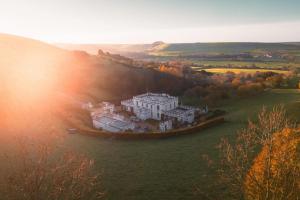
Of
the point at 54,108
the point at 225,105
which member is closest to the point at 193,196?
the point at 54,108

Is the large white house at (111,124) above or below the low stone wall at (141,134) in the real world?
below

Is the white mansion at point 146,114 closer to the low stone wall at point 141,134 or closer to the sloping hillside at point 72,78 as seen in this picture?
the low stone wall at point 141,134

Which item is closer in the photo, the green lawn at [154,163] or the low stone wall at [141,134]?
the green lawn at [154,163]

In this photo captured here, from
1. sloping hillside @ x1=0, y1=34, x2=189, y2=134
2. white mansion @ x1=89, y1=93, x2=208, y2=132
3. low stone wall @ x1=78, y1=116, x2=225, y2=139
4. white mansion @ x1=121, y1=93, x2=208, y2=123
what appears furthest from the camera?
sloping hillside @ x1=0, y1=34, x2=189, y2=134

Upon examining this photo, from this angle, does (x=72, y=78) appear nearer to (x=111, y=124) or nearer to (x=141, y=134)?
(x=111, y=124)

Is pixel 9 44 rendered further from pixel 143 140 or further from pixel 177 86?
pixel 143 140

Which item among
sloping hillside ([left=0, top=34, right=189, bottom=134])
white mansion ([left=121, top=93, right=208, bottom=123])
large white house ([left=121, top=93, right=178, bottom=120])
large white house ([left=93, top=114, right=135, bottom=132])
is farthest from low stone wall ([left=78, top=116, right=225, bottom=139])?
large white house ([left=121, top=93, right=178, bottom=120])

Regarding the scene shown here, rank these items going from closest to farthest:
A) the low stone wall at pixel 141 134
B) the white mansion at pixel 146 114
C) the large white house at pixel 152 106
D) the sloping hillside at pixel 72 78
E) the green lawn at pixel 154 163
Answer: the green lawn at pixel 154 163
the low stone wall at pixel 141 134
the white mansion at pixel 146 114
the large white house at pixel 152 106
the sloping hillside at pixel 72 78

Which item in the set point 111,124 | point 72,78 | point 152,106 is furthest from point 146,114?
point 72,78

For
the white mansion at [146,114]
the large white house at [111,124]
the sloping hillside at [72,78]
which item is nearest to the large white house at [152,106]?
the white mansion at [146,114]

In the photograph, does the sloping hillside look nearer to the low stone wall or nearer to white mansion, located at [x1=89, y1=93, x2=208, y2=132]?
white mansion, located at [x1=89, y1=93, x2=208, y2=132]
